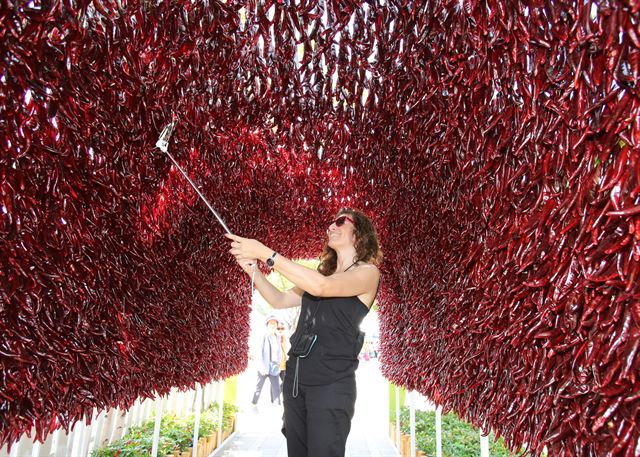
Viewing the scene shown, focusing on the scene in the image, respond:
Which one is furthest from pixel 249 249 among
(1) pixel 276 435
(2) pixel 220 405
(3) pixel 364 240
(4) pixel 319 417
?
(1) pixel 276 435

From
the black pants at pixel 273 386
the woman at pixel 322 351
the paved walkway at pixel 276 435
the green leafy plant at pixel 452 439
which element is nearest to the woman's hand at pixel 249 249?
the woman at pixel 322 351

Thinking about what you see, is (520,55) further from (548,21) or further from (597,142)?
(597,142)

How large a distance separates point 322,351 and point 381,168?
1.07 meters

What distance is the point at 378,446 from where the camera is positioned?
7.03 metres

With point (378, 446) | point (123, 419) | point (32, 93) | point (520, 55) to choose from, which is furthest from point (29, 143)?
point (378, 446)

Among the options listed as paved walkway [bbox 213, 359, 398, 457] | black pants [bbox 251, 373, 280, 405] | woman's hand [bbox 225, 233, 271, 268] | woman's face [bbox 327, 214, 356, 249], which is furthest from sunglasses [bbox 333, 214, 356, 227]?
black pants [bbox 251, 373, 280, 405]

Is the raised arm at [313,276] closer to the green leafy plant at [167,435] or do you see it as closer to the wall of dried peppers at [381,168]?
the wall of dried peppers at [381,168]

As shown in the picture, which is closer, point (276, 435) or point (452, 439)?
point (452, 439)

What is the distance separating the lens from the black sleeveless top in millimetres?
2342

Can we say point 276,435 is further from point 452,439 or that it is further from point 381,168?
point 381,168

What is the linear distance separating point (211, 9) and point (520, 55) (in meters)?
0.96

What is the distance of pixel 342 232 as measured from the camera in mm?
2820

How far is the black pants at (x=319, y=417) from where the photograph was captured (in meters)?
2.23

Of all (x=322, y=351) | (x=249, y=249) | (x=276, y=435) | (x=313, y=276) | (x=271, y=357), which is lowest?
(x=276, y=435)
